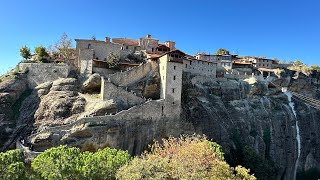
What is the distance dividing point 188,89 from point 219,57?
21359 millimetres

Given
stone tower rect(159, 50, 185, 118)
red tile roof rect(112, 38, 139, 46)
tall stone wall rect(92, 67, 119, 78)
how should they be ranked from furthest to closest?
1. red tile roof rect(112, 38, 139, 46)
2. tall stone wall rect(92, 67, 119, 78)
3. stone tower rect(159, 50, 185, 118)

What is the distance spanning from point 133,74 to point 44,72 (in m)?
12.2

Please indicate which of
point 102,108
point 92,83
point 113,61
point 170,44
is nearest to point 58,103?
point 92,83

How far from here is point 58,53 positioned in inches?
2030

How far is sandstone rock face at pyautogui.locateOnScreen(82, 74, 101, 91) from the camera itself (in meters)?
42.4

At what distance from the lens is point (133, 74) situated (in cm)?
4481

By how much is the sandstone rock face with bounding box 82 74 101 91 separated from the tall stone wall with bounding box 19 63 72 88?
3.34 meters

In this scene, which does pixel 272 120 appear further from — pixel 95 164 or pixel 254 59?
pixel 95 164

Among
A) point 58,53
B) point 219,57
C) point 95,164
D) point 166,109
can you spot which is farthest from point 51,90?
point 219,57

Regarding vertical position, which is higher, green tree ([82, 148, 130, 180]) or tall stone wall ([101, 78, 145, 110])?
tall stone wall ([101, 78, 145, 110])

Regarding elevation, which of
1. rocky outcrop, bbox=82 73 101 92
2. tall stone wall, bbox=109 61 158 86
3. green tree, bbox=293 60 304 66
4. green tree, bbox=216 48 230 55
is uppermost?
green tree, bbox=216 48 230 55

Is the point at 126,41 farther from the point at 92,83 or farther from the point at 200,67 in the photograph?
the point at 92,83

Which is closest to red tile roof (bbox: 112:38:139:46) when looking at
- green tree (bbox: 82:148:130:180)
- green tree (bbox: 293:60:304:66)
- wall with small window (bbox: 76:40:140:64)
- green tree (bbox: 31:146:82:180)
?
wall with small window (bbox: 76:40:140:64)

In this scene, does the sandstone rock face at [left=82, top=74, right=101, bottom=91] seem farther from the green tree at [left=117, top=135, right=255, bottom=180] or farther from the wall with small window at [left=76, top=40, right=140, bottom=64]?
the green tree at [left=117, top=135, right=255, bottom=180]
